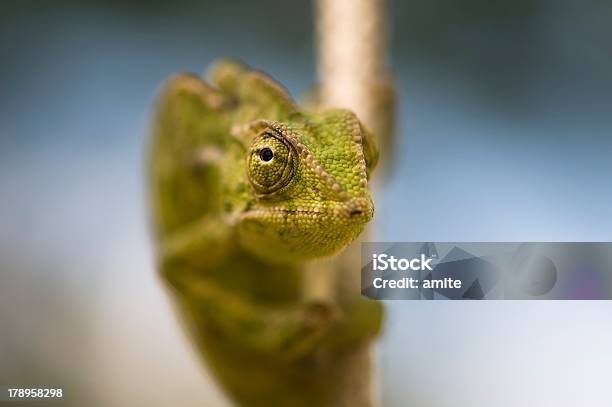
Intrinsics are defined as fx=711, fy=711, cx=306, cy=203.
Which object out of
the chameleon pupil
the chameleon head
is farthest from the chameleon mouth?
the chameleon pupil

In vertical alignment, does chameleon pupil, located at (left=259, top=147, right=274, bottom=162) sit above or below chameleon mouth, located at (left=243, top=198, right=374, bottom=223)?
above

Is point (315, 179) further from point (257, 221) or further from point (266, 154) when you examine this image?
point (257, 221)

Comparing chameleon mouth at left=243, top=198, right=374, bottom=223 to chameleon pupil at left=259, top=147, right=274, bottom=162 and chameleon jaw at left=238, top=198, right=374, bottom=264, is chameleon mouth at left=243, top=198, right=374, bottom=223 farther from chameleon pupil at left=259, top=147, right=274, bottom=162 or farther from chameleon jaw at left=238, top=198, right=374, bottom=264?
chameleon pupil at left=259, top=147, right=274, bottom=162

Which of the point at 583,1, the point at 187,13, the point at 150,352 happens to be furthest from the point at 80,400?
the point at 583,1

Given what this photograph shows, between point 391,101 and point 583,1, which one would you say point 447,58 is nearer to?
point 583,1

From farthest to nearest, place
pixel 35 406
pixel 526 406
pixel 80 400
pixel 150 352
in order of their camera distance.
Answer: pixel 150 352 → pixel 80 400 → pixel 35 406 → pixel 526 406

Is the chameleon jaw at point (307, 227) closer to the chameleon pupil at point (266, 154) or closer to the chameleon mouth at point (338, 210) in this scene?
the chameleon mouth at point (338, 210)

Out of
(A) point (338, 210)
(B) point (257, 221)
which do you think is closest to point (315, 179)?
(A) point (338, 210)

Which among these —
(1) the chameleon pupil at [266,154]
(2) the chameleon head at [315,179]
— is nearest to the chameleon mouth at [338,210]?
(2) the chameleon head at [315,179]
